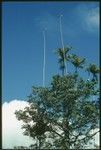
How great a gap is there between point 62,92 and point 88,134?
380 centimetres

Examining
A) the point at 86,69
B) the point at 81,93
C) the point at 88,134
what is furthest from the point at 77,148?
the point at 86,69

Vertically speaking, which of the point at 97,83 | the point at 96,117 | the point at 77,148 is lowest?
the point at 77,148

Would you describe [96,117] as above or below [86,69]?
below

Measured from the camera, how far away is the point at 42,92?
121 feet

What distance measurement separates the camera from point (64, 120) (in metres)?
34.6

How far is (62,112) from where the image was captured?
116 ft

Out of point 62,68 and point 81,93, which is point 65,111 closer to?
A: point 81,93

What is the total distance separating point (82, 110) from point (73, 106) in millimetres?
910

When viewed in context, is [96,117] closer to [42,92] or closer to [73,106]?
[73,106]

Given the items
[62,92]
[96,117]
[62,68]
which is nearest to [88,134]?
[96,117]

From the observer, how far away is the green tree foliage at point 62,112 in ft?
114

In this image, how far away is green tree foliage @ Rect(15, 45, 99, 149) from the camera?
1372 inches

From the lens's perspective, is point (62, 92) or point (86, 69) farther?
point (86, 69)

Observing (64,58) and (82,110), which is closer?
(82,110)
